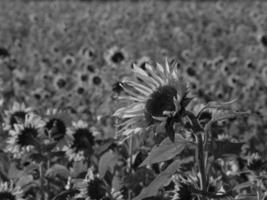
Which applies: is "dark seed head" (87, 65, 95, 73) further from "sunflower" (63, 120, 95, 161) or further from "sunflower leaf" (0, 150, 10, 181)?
"sunflower leaf" (0, 150, 10, 181)

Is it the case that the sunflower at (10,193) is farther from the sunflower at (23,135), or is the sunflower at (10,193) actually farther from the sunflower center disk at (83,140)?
the sunflower center disk at (83,140)

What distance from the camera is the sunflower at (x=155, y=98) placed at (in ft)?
5.86

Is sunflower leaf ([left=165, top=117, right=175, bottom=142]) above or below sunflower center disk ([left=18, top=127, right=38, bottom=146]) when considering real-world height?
below

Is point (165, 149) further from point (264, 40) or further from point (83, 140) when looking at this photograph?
point (264, 40)

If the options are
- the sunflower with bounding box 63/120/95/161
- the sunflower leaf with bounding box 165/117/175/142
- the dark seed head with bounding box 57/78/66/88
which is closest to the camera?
the sunflower leaf with bounding box 165/117/175/142

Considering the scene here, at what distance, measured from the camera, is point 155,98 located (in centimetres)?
183

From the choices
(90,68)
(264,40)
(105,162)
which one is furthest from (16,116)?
(264,40)

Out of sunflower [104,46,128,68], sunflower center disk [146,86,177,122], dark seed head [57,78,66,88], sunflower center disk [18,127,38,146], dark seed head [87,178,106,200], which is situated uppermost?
sunflower [104,46,128,68]

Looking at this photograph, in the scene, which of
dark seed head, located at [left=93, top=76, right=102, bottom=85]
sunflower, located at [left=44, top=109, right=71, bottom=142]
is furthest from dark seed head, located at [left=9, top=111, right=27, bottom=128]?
dark seed head, located at [left=93, top=76, right=102, bottom=85]

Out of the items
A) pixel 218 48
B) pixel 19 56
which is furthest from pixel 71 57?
pixel 218 48

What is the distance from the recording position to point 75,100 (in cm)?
454

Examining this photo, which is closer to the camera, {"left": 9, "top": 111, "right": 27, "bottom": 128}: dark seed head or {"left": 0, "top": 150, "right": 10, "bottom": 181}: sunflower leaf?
{"left": 0, "top": 150, "right": 10, "bottom": 181}: sunflower leaf

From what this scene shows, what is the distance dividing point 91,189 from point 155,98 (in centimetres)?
74

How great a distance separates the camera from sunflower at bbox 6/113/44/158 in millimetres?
2688
